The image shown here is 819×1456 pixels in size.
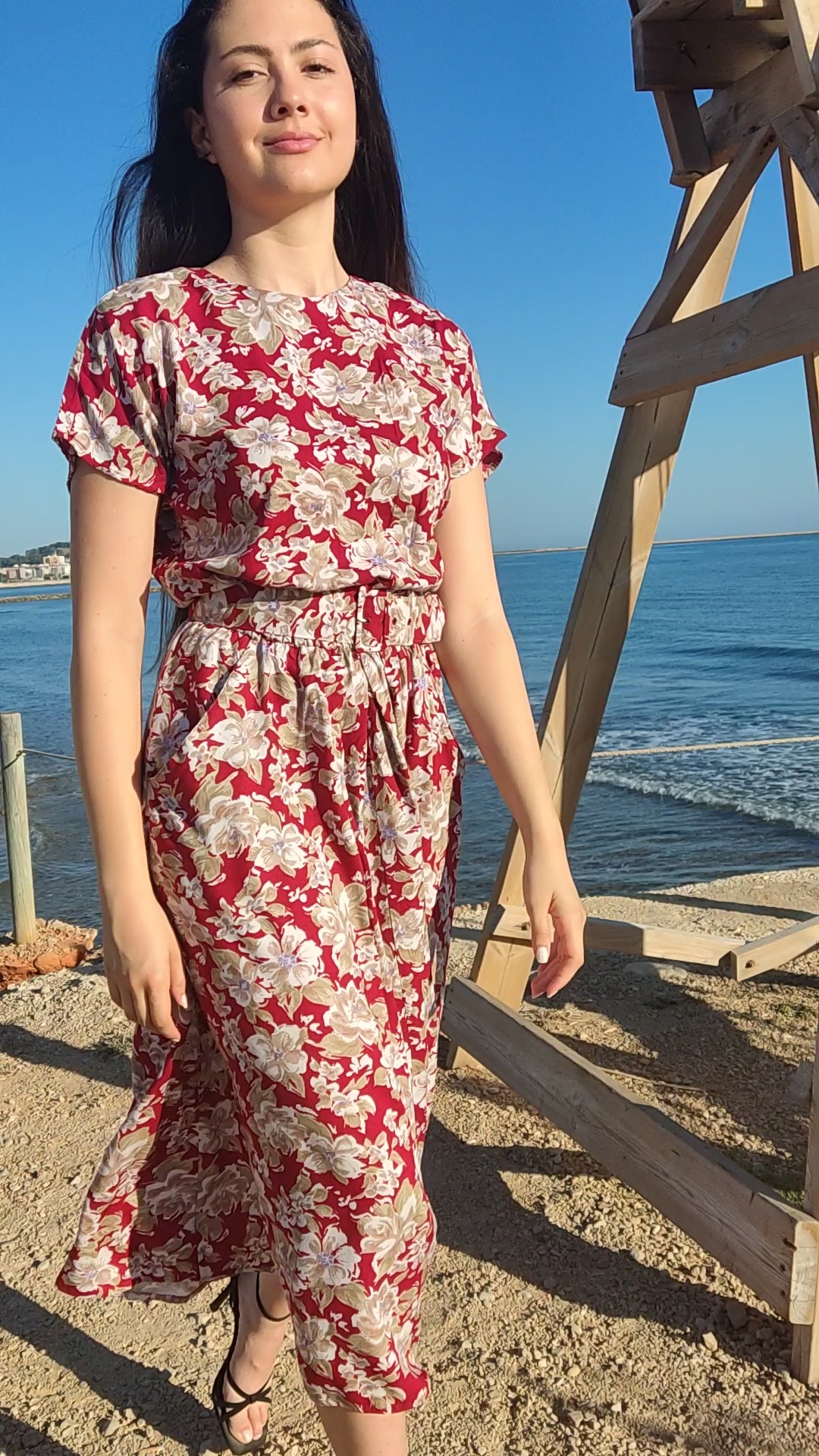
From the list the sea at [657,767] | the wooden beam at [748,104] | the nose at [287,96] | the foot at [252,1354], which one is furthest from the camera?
the sea at [657,767]

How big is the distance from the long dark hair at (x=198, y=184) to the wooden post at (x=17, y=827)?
3591mm

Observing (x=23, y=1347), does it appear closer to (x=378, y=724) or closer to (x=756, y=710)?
(x=378, y=724)

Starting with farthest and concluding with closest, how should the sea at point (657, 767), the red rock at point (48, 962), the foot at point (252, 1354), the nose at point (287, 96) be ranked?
the sea at point (657, 767) < the red rock at point (48, 962) < the foot at point (252, 1354) < the nose at point (287, 96)

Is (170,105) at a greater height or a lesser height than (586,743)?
greater

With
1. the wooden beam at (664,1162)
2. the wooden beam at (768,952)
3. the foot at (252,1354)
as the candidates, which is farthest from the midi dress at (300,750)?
the wooden beam at (768,952)

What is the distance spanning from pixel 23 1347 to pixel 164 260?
A: 2.21 m

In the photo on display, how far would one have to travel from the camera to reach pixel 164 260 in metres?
1.89

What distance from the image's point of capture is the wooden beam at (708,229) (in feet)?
8.64

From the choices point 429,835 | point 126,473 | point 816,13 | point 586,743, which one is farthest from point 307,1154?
point 816,13

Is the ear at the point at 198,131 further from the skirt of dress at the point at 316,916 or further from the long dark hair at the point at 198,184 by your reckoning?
the skirt of dress at the point at 316,916

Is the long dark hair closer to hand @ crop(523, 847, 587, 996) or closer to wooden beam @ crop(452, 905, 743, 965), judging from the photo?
hand @ crop(523, 847, 587, 996)

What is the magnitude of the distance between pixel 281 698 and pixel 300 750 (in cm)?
8

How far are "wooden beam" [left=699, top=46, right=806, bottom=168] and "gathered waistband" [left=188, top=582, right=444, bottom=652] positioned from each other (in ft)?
5.31

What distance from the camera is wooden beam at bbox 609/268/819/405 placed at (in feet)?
7.61
